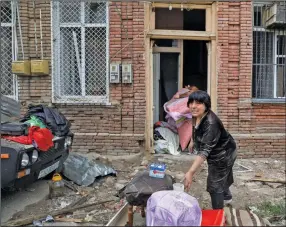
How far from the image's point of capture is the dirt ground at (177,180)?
16.4 ft

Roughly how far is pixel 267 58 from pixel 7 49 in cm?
591

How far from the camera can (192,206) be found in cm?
350

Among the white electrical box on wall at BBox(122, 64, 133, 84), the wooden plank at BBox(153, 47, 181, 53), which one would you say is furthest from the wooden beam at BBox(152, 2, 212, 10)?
the white electrical box on wall at BBox(122, 64, 133, 84)

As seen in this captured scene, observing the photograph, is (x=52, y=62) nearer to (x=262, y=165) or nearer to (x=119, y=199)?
(x=119, y=199)

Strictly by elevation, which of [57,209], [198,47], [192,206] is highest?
[198,47]

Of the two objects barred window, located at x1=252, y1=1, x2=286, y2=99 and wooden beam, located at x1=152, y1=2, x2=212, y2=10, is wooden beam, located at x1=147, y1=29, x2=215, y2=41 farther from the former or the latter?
barred window, located at x1=252, y1=1, x2=286, y2=99

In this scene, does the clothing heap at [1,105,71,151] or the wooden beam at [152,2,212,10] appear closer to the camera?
the clothing heap at [1,105,71,151]

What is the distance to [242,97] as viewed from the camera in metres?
8.23

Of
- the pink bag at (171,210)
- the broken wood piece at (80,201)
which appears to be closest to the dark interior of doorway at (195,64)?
the broken wood piece at (80,201)

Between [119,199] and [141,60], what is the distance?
3539mm

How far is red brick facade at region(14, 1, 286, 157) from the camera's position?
801cm

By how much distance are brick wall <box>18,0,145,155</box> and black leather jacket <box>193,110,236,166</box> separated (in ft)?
12.6

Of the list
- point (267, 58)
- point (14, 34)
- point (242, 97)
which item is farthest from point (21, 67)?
point (267, 58)

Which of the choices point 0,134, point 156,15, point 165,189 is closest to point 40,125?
point 0,134
